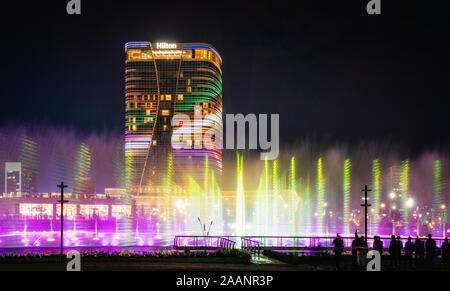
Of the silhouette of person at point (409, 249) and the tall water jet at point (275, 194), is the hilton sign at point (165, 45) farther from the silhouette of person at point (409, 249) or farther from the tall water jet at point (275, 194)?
the silhouette of person at point (409, 249)

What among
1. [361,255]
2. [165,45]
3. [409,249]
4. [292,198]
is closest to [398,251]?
[409,249]

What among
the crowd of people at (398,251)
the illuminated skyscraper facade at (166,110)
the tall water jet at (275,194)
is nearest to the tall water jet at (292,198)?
the tall water jet at (275,194)

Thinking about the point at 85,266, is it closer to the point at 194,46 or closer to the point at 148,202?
the point at 148,202

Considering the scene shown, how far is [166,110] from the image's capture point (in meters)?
172

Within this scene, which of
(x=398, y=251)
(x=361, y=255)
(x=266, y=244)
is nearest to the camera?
(x=361, y=255)

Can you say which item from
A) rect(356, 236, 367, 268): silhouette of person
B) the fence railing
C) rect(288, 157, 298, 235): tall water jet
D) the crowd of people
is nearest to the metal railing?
the fence railing

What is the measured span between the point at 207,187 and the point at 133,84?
4538 centimetres

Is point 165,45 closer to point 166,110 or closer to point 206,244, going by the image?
point 166,110

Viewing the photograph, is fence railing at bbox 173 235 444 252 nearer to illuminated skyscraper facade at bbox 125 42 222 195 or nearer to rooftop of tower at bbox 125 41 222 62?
illuminated skyscraper facade at bbox 125 42 222 195

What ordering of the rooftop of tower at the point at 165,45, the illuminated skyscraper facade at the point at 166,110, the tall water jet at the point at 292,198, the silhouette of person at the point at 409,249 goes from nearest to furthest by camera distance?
the silhouette of person at the point at 409,249
the tall water jet at the point at 292,198
the illuminated skyscraper facade at the point at 166,110
the rooftop of tower at the point at 165,45

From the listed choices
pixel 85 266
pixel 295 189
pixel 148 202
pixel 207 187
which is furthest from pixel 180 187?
pixel 85 266

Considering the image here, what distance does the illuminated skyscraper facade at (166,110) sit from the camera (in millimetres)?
166750

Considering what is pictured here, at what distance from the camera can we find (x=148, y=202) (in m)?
153

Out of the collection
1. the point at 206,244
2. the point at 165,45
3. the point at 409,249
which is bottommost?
the point at 206,244
